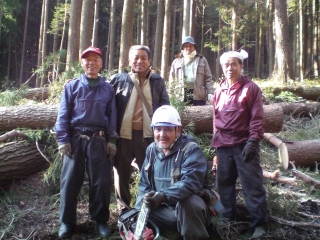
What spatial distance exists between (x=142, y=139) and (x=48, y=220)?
1750 mm

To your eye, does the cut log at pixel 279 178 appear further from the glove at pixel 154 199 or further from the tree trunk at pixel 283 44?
the tree trunk at pixel 283 44

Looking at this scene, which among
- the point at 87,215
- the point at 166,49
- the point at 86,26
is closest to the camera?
the point at 87,215

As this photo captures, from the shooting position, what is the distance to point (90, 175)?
414cm

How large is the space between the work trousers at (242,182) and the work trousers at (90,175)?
147 centimetres

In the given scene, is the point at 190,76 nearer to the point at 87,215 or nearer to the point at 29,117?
the point at 29,117

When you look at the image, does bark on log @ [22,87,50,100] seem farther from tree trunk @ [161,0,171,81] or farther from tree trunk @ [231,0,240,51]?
tree trunk @ [231,0,240,51]

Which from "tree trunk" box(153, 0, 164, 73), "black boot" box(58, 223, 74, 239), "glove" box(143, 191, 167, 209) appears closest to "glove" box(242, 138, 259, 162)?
"glove" box(143, 191, 167, 209)

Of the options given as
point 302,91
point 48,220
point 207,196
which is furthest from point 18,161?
point 302,91

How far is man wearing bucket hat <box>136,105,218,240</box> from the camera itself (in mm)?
3324

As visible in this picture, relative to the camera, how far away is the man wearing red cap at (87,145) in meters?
4.09

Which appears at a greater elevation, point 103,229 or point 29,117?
point 29,117

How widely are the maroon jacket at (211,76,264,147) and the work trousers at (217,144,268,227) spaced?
0.44ft

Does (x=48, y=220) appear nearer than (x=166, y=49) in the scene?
Yes

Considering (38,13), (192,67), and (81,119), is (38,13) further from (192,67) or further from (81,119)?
(81,119)
